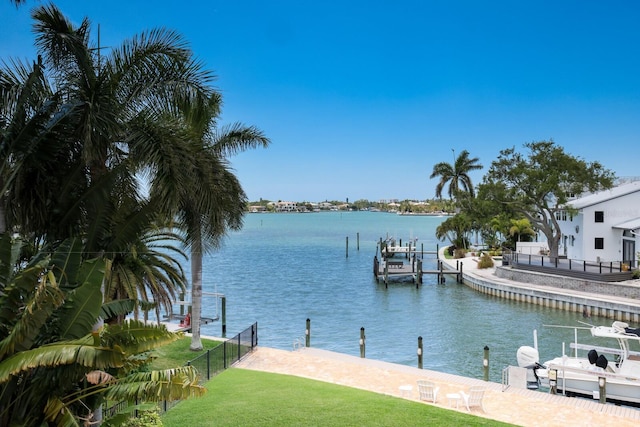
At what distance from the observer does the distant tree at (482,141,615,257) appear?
1802 inches

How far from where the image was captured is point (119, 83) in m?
12.9

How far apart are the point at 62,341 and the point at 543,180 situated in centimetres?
4516

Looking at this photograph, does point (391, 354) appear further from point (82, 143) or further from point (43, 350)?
point (43, 350)

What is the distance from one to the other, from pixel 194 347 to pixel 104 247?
9623 mm

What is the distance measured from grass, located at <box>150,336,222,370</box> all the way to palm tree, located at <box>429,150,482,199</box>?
7132cm

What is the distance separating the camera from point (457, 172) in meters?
88.6

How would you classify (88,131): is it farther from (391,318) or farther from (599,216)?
(599,216)

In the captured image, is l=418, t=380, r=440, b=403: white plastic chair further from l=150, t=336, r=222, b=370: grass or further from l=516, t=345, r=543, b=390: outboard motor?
l=150, t=336, r=222, b=370: grass

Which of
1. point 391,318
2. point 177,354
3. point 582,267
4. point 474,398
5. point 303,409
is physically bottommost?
point 391,318

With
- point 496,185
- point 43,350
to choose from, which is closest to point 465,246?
point 496,185

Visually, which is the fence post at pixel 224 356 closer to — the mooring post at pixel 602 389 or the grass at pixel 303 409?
the grass at pixel 303 409

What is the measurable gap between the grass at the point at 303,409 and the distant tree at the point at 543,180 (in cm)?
3588

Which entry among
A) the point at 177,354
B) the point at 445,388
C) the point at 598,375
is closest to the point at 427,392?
the point at 445,388

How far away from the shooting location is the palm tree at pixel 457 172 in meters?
87.9
